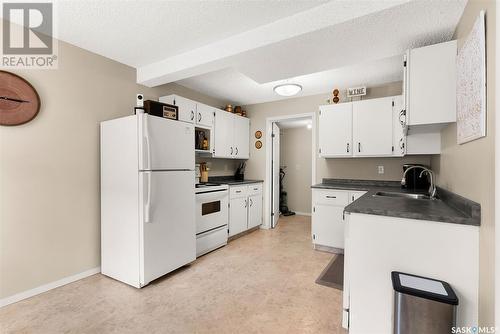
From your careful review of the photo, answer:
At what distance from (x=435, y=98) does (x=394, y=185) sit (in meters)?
1.94

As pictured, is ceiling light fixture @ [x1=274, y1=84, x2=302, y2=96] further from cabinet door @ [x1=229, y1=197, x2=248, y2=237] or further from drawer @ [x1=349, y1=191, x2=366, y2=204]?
cabinet door @ [x1=229, y1=197, x2=248, y2=237]

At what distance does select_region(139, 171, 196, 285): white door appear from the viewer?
2256 millimetres

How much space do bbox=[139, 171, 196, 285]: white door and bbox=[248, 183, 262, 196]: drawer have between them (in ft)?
4.99

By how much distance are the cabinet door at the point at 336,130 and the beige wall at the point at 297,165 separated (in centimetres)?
220

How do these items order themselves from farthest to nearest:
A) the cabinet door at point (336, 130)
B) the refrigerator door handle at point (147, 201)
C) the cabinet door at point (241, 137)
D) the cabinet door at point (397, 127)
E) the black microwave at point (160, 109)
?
1. the cabinet door at point (241, 137)
2. the cabinet door at point (336, 130)
3. the cabinet door at point (397, 127)
4. the black microwave at point (160, 109)
5. the refrigerator door handle at point (147, 201)

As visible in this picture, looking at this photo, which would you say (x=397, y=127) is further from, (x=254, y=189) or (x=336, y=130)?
(x=254, y=189)

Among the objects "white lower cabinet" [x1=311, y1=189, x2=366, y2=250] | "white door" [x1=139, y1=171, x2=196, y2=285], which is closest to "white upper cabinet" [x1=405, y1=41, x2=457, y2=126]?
"white lower cabinet" [x1=311, y1=189, x2=366, y2=250]

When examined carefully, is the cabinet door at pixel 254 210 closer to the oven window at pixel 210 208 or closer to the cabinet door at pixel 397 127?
the oven window at pixel 210 208

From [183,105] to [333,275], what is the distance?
9.43 feet

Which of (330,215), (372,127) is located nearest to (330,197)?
(330,215)

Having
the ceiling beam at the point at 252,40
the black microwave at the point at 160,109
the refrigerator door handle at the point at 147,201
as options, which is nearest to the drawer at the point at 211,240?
the refrigerator door handle at the point at 147,201

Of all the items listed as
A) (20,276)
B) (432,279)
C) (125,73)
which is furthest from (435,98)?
(20,276)

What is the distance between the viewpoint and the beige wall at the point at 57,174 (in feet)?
6.72

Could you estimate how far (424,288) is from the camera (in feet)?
3.91
